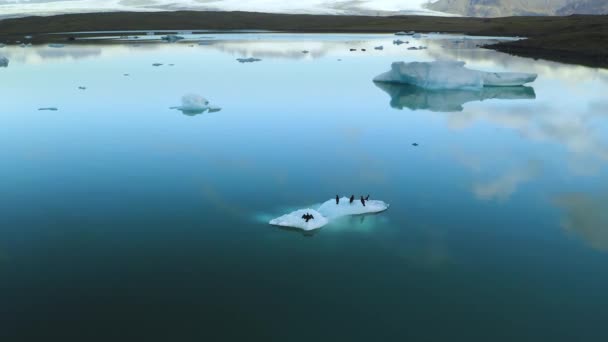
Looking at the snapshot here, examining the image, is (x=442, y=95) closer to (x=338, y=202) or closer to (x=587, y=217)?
(x=587, y=217)

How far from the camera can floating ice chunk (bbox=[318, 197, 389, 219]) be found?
31.3 ft

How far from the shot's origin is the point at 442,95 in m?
24.5

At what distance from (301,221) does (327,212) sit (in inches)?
28.6

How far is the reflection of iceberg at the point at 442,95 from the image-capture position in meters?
21.8

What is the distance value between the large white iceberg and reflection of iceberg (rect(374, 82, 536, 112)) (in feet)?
1.29

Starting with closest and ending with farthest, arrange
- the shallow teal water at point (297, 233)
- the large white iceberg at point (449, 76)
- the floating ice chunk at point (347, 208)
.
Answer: the shallow teal water at point (297, 233), the floating ice chunk at point (347, 208), the large white iceberg at point (449, 76)

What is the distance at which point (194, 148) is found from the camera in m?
14.5

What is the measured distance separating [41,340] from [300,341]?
3043mm

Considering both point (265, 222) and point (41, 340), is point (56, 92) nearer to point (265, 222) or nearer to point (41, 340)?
point (265, 222)

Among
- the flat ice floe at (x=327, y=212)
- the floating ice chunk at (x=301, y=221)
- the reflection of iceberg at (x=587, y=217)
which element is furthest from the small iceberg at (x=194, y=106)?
the reflection of iceberg at (x=587, y=217)

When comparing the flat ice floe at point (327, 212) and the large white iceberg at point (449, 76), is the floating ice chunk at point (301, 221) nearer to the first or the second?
the flat ice floe at point (327, 212)

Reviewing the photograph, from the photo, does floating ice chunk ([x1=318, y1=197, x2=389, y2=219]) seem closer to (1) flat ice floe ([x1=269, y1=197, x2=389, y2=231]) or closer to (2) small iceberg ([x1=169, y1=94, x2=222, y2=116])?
(1) flat ice floe ([x1=269, y1=197, x2=389, y2=231])

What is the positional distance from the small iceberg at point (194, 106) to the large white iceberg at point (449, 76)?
1032cm

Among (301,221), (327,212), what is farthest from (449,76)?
(301,221)
